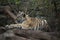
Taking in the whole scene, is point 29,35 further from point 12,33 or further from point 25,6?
point 25,6

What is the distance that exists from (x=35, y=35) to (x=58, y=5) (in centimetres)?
196

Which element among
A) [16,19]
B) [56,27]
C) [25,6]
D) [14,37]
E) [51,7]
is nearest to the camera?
[14,37]

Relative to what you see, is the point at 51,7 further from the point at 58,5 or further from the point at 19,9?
the point at 19,9

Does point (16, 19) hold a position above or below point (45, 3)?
below

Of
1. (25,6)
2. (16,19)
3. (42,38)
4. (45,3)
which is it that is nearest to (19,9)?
(25,6)

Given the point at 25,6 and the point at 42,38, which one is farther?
the point at 25,6

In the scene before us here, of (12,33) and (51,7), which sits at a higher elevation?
(51,7)

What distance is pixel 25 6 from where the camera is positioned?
16984mm

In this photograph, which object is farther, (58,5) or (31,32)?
(58,5)

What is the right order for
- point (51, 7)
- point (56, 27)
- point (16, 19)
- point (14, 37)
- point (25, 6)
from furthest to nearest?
1. point (25, 6)
2. point (16, 19)
3. point (51, 7)
4. point (56, 27)
5. point (14, 37)

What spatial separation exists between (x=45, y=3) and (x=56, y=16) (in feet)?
3.97

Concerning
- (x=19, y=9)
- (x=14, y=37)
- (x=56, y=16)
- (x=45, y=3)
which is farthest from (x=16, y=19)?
(x=14, y=37)

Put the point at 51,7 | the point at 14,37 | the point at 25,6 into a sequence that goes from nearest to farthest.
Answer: the point at 14,37 < the point at 51,7 < the point at 25,6

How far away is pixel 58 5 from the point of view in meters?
7.86
